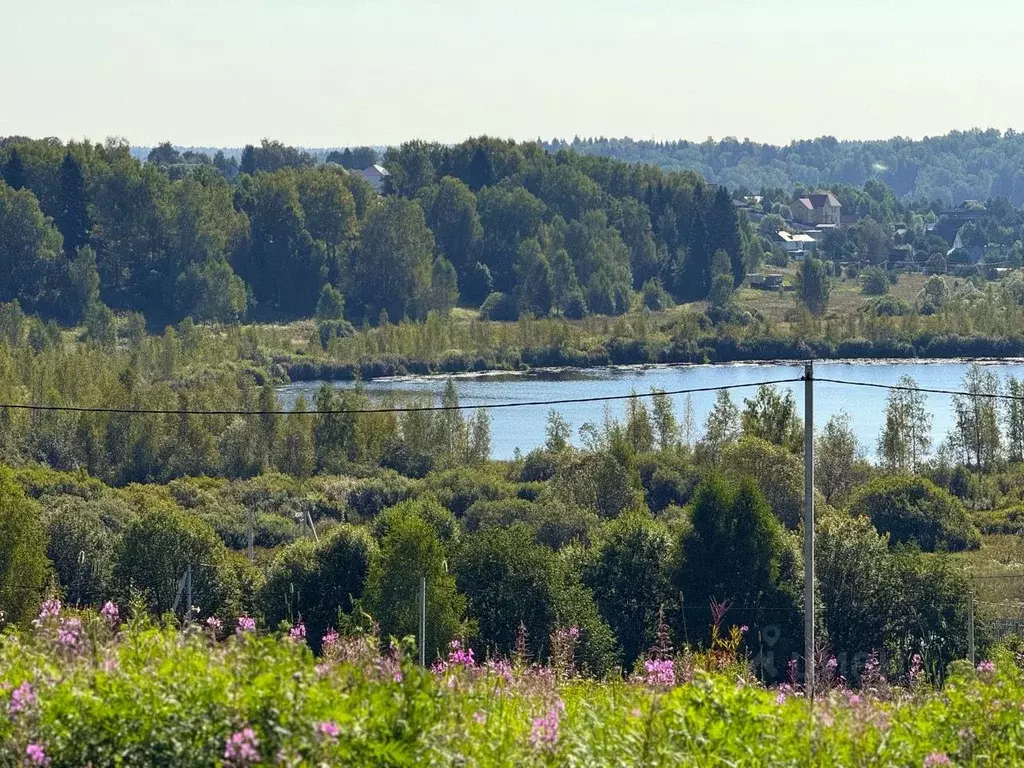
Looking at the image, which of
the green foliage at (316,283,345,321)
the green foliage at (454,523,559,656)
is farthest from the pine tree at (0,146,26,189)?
the green foliage at (454,523,559,656)

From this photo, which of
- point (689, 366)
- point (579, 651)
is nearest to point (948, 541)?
point (579, 651)

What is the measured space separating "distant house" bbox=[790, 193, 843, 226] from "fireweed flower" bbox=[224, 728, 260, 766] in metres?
135

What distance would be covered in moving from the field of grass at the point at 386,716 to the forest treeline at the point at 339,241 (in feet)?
220

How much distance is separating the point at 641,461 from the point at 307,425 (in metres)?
9.09

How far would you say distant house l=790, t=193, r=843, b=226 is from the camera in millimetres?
137250

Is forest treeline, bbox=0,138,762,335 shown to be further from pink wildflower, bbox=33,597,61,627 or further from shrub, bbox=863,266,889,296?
pink wildflower, bbox=33,597,61,627

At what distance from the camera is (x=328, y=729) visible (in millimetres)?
4113

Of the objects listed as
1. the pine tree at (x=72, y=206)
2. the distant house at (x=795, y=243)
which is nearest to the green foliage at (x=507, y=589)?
the pine tree at (x=72, y=206)

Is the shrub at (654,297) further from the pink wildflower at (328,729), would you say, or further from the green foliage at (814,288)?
the pink wildflower at (328,729)

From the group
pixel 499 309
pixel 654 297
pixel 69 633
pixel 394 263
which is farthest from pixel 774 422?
pixel 654 297

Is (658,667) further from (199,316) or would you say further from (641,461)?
(199,316)

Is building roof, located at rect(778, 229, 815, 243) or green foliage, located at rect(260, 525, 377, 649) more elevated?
green foliage, located at rect(260, 525, 377, 649)

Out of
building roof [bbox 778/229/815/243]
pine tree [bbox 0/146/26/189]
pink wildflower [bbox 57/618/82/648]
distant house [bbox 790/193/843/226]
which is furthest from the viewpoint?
distant house [bbox 790/193/843/226]

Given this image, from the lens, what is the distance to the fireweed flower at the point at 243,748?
13.4 ft
